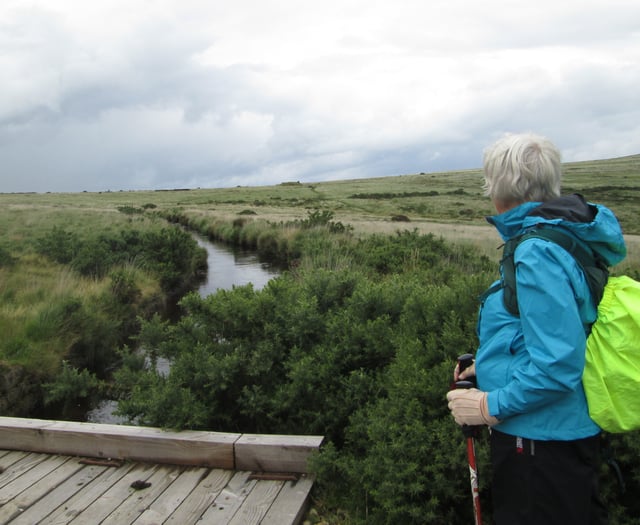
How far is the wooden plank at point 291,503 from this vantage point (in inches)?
127

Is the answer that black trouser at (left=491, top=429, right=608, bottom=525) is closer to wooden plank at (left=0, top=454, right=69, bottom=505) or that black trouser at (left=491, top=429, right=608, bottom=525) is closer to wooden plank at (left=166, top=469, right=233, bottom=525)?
wooden plank at (left=166, top=469, right=233, bottom=525)

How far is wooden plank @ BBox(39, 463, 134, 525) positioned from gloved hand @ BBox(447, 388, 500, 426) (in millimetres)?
2684

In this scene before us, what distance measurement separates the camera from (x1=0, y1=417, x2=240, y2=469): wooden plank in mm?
3811

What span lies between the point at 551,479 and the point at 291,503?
1.95m

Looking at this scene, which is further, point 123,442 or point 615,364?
point 123,442

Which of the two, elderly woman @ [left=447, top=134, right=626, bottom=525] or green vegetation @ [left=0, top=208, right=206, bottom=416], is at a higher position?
elderly woman @ [left=447, top=134, right=626, bottom=525]

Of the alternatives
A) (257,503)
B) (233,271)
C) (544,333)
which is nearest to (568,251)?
(544,333)

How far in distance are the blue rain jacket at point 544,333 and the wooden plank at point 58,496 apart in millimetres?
3019

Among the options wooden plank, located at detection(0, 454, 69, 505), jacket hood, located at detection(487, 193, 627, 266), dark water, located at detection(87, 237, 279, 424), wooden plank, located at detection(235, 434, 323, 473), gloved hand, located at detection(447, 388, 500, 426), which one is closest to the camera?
jacket hood, located at detection(487, 193, 627, 266)

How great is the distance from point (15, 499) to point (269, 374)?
222 cm

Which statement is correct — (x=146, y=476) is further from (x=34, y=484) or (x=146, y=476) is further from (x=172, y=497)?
(x=34, y=484)

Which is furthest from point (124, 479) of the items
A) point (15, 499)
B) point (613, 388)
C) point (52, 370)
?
point (52, 370)

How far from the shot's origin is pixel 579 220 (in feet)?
6.30

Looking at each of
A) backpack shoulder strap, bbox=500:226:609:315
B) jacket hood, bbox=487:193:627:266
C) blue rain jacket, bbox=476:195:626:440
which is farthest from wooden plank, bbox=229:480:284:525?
jacket hood, bbox=487:193:627:266
